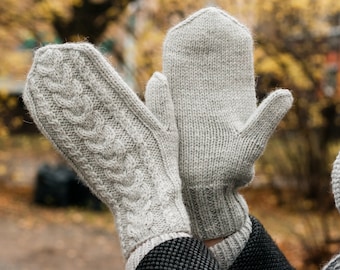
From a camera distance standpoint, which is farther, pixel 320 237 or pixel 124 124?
pixel 320 237

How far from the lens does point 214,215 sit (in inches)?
59.6

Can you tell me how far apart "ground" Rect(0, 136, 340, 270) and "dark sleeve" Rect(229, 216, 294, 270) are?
12.9 feet

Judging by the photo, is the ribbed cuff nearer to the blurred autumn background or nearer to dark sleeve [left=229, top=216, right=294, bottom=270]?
dark sleeve [left=229, top=216, right=294, bottom=270]

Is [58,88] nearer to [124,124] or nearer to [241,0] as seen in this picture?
[124,124]

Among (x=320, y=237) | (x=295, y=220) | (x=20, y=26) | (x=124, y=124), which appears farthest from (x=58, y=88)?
(x=295, y=220)

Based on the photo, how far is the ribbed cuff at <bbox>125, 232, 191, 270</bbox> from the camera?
4.23 ft

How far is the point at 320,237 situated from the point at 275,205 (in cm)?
303

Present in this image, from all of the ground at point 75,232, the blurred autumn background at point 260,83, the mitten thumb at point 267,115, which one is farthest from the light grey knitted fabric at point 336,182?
the blurred autumn background at point 260,83

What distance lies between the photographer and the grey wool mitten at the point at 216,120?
150 centimetres

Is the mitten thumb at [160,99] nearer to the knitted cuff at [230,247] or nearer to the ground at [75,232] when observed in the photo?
the knitted cuff at [230,247]

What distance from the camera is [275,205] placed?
9.05 m

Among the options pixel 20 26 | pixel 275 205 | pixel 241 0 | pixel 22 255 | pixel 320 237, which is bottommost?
pixel 275 205

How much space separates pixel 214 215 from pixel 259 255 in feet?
0.41

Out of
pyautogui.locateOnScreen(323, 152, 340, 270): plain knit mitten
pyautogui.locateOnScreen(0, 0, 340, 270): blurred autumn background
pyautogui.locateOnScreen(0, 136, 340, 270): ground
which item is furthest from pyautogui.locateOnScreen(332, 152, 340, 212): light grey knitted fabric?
pyautogui.locateOnScreen(0, 0, 340, 270): blurred autumn background
